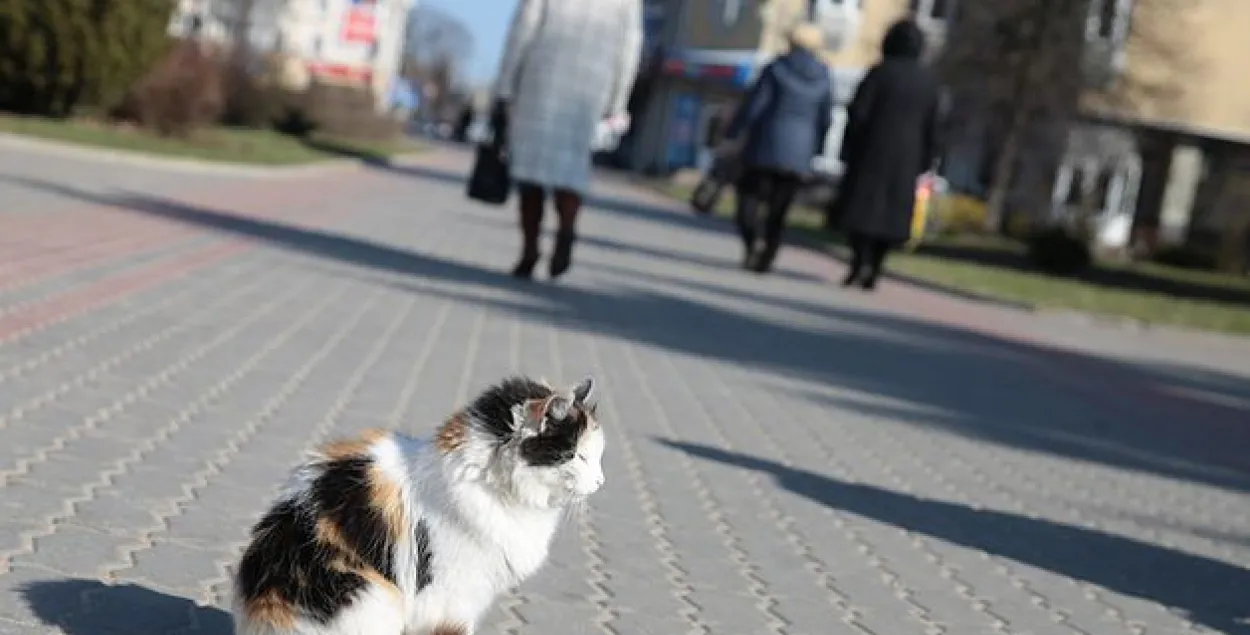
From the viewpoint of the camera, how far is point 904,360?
16188 millimetres

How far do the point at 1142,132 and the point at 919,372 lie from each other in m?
43.0

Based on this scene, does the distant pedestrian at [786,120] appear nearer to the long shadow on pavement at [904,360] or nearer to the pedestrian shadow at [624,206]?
the long shadow on pavement at [904,360]

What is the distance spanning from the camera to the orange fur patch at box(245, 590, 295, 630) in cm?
454

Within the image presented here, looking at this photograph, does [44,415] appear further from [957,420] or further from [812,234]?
[812,234]

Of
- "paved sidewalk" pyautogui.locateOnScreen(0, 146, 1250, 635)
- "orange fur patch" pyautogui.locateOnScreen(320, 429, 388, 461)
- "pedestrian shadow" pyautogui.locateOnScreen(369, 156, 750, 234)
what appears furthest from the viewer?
"pedestrian shadow" pyautogui.locateOnScreen(369, 156, 750, 234)

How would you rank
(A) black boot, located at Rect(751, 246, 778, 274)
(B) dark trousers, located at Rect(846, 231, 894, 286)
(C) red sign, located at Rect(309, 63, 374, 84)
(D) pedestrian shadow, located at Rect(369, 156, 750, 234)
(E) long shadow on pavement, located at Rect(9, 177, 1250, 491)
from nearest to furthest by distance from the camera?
1. (E) long shadow on pavement, located at Rect(9, 177, 1250, 491)
2. (B) dark trousers, located at Rect(846, 231, 894, 286)
3. (A) black boot, located at Rect(751, 246, 778, 274)
4. (D) pedestrian shadow, located at Rect(369, 156, 750, 234)
5. (C) red sign, located at Rect(309, 63, 374, 84)

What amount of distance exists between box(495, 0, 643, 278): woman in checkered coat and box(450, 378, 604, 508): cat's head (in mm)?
11128

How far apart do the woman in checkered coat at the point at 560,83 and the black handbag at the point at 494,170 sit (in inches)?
6.5

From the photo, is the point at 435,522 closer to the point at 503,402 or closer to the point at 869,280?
the point at 503,402

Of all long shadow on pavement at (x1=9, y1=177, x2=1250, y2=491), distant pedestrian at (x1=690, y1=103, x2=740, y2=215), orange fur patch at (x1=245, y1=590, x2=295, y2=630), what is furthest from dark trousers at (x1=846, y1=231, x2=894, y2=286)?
orange fur patch at (x1=245, y1=590, x2=295, y2=630)

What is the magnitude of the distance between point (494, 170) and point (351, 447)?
11.6 m

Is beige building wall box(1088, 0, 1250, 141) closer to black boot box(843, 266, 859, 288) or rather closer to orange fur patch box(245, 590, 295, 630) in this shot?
black boot box(843, 266, 859, 288)

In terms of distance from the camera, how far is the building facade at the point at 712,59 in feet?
212

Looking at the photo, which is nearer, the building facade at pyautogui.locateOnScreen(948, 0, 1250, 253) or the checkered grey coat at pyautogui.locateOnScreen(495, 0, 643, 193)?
the checkered grey coat at pyautogui.locateOnScreen(495, 0, 643, 193)
